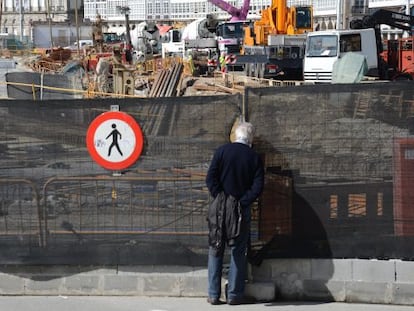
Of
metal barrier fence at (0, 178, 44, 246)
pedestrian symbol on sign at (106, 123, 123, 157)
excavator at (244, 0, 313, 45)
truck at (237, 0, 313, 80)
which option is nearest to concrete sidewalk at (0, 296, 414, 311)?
metal barrier fence at (0, 178, 44, 246)

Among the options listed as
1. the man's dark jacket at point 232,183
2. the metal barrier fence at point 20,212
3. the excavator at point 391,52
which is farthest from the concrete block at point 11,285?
the excavator at point 391,52

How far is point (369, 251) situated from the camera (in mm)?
6852

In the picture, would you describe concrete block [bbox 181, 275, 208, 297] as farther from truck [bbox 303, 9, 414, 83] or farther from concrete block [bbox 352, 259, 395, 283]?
truck [bbox 303, 9, 414, 83]

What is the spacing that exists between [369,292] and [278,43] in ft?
89.8

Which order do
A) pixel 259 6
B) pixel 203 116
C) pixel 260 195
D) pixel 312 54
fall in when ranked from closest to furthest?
pixel 260 195 < pixel 203 116 < pixel 312 54 < pixel 259 6

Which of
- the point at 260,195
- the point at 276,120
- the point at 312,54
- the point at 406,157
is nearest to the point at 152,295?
the point at 260,195

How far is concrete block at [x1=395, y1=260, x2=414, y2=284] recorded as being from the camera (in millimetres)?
6730

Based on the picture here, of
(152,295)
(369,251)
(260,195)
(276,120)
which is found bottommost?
(152,295)

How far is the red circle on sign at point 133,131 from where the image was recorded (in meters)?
6.93

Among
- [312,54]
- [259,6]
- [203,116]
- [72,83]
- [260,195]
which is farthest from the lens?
[259,6]

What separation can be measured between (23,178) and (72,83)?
18.3 m

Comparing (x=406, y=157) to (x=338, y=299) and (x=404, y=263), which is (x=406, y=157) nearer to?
(x=404, y=263)

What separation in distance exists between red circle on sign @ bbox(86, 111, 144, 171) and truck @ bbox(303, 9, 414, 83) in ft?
66.8

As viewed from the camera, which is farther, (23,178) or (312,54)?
(312,54)
